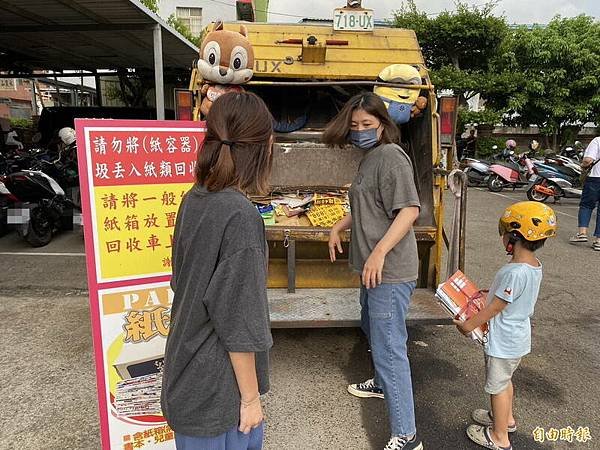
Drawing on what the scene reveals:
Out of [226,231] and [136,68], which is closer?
[226,231]

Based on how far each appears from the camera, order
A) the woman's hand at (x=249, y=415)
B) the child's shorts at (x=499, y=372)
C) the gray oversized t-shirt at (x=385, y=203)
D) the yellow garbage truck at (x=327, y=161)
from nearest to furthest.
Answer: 1. the woman's hand at (x=249, y=415)
2. the gray oversized t-shirt at (x=385, y=203)
3. the child's shorts at (x=499, y=372)
4. the yellow garbage truck at (x=327, y=161)

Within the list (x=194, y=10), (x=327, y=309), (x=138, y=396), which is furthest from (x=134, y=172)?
(x=194, y=10)

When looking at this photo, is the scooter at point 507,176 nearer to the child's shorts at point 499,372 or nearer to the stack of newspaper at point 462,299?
the stack of newspaper at point 462,299

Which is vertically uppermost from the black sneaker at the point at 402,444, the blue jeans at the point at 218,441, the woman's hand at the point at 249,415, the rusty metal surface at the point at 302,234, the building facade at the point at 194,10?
the building facade at the point at 194,10

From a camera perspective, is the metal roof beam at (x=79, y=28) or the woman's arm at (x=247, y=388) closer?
the woman's arm at (x=247, y=388)

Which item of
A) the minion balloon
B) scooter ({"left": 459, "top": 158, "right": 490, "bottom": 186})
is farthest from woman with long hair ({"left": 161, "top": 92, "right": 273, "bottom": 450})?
scooter ({"left": 459, "top": 158, "right": 490, "bottom": 186})

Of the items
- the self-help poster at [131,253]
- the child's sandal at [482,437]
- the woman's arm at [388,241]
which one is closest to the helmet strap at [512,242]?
the woman's arm at [388,241]

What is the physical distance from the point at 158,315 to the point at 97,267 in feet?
1.07

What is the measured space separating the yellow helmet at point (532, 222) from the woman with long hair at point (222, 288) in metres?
1.35

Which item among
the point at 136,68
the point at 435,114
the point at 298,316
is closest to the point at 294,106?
the point at 435,114

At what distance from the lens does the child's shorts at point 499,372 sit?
2.32 m

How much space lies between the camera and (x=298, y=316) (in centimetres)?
305

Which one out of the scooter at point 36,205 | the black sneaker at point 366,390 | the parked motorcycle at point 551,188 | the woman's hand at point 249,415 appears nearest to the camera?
the woman's hand at point 249,415

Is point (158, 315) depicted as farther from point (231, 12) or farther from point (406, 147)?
point (231, 12)
